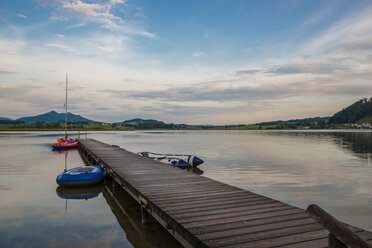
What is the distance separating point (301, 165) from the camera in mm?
22422

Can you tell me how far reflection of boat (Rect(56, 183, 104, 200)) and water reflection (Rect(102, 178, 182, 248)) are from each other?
91 centimetres

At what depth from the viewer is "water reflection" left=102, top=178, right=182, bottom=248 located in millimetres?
6977

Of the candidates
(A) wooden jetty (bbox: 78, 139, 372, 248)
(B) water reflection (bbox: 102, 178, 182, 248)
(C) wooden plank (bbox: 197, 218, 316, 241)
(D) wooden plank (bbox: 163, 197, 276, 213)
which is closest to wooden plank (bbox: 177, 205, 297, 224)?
(A) wooden jetty (bbox: 78, 139, 372, 248)

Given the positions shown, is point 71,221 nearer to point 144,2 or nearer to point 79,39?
point 144,2

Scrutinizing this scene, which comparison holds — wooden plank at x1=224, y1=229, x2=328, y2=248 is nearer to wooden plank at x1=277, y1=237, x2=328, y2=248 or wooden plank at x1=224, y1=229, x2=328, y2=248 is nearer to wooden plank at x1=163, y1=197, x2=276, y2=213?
wooden plank at x1=277, y1=237, x2=328, y2=248

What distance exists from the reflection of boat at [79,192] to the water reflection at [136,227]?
91 cm

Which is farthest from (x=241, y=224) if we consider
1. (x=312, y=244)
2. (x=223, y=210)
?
(x=312, y=244)

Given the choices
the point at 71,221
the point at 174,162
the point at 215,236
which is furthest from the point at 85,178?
the point at 215,236

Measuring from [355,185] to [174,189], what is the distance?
1185 centimetres

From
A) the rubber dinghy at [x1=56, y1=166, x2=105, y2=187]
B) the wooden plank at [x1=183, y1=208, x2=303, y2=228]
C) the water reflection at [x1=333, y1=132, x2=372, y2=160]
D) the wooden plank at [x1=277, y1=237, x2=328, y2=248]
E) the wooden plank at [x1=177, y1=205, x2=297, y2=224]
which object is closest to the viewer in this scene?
the wooden plank at [x1=277, y1=237, x2=328, y2=248]

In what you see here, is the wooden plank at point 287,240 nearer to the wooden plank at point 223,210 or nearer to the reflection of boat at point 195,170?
the wooden plank at point 223,210

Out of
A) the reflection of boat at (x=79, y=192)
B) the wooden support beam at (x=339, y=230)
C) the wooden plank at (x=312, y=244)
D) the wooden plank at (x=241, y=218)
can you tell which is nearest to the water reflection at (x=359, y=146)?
the wooden plank at (x=241, y=218)

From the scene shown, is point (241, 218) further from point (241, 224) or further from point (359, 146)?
point (359, 146)

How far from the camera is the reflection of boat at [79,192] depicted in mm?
12195
